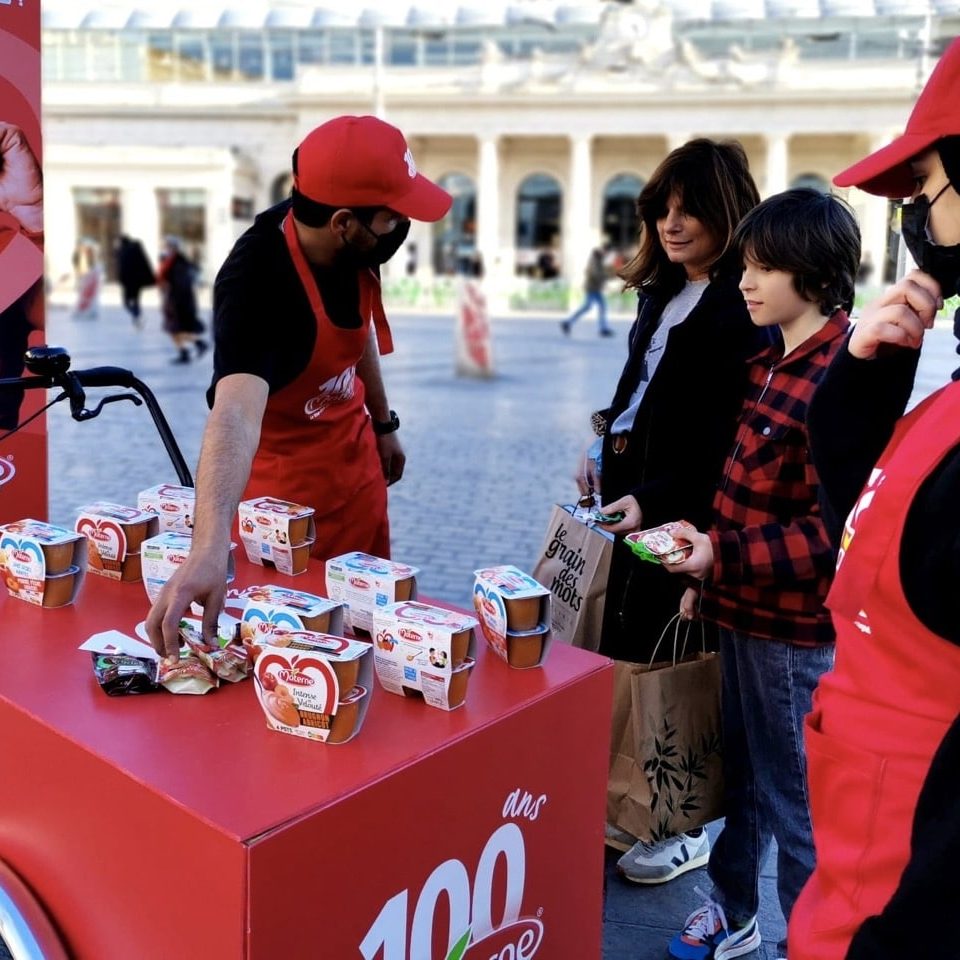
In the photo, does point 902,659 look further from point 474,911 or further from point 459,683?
point 474,911

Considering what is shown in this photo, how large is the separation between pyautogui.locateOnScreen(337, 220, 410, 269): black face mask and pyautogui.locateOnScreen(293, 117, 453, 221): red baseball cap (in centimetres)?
11

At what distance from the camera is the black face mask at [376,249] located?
2.38 meters

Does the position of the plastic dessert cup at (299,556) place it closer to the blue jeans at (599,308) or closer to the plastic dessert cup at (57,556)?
the plastic dessert cup at (57,556)

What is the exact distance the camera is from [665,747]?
2.31 metres

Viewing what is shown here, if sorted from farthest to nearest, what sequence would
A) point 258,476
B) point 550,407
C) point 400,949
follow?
1. point 550,407
2. point 258,476
3. point 400,949

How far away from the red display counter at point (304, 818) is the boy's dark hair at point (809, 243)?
2.81ft

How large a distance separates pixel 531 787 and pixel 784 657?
77 cm

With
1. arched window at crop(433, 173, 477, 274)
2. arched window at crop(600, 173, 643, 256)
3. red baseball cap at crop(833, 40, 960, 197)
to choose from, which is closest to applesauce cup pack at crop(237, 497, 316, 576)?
red baseball cap at crop(833, 40, 960, 197)

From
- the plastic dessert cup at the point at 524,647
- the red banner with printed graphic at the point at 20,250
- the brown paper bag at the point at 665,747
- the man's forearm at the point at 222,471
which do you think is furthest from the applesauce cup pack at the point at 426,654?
the red banner with printed graphic at the point at 20,250

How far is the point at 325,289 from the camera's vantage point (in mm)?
2451

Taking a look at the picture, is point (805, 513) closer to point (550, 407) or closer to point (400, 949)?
point (400, 949)

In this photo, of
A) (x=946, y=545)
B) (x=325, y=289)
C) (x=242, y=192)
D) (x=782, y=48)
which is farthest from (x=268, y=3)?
(x=782, y=48)

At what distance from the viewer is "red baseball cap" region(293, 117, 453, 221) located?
7.25 feet

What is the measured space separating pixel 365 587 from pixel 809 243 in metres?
1.07
